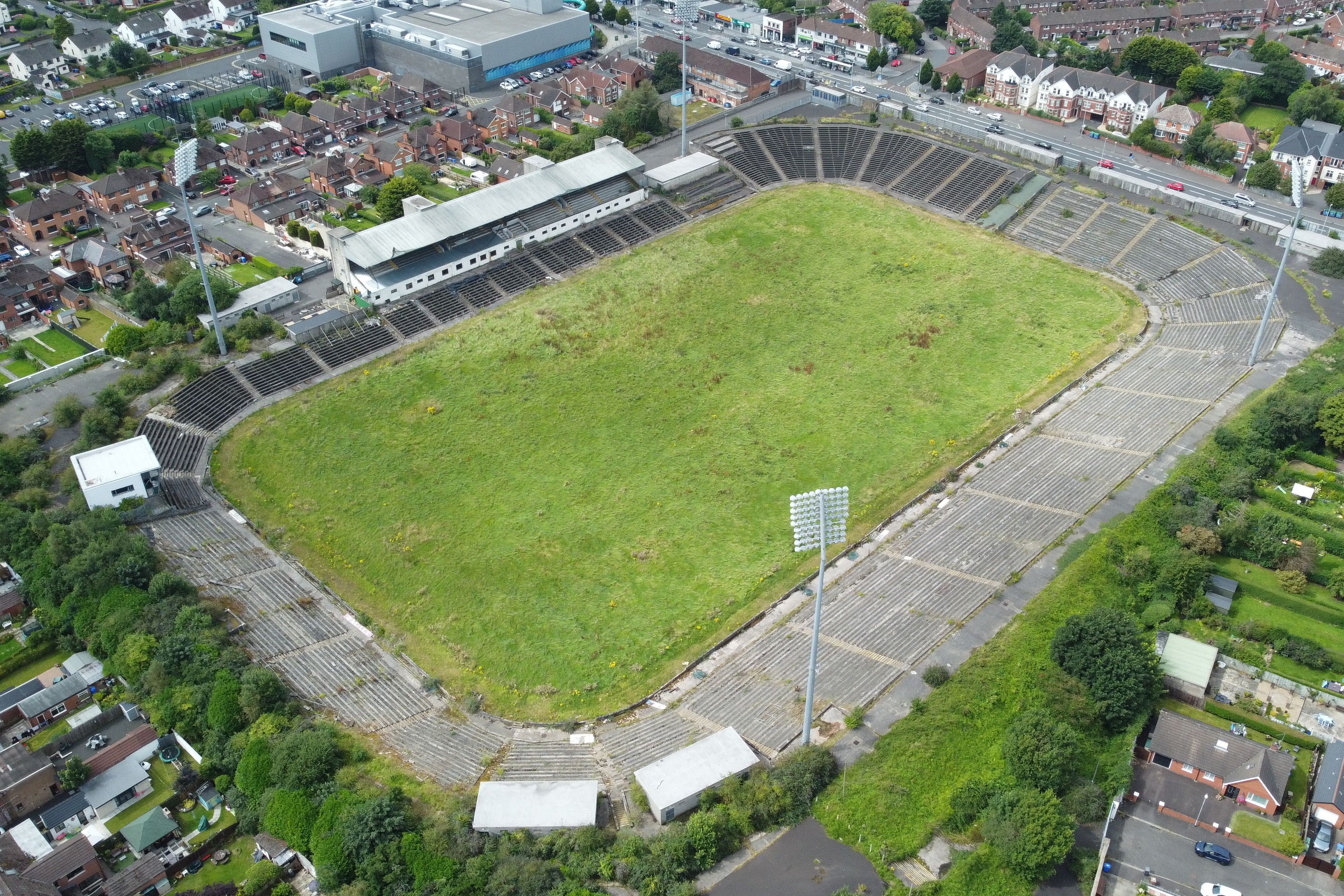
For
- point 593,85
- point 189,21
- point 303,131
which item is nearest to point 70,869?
point 303,131

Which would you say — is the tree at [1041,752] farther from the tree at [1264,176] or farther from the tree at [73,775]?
the tree at [1264,176]

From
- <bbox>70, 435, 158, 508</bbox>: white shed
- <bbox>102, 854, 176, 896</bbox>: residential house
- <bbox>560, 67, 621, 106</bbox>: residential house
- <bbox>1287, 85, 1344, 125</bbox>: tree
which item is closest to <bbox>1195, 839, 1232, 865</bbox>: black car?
<bbox>102, 854, 176, 896</bbox>: residential house

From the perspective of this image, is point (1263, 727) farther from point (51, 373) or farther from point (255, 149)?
point (255, 149)

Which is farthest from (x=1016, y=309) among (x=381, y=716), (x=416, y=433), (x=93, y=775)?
(x=93, y=775)

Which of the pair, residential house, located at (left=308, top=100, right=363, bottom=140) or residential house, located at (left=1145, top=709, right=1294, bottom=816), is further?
residential house, located at (left=308, top=100, right=363, bottom=140)

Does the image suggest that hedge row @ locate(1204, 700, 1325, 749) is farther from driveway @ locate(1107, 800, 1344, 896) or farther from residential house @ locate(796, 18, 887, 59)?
residential house @ locate(796, 18, 887, 59)

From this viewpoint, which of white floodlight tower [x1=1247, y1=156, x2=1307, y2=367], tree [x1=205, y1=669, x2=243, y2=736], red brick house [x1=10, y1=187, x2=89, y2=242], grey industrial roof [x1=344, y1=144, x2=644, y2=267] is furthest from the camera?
red brick house [x1=10, y1=187, x2=89, y2=242]
